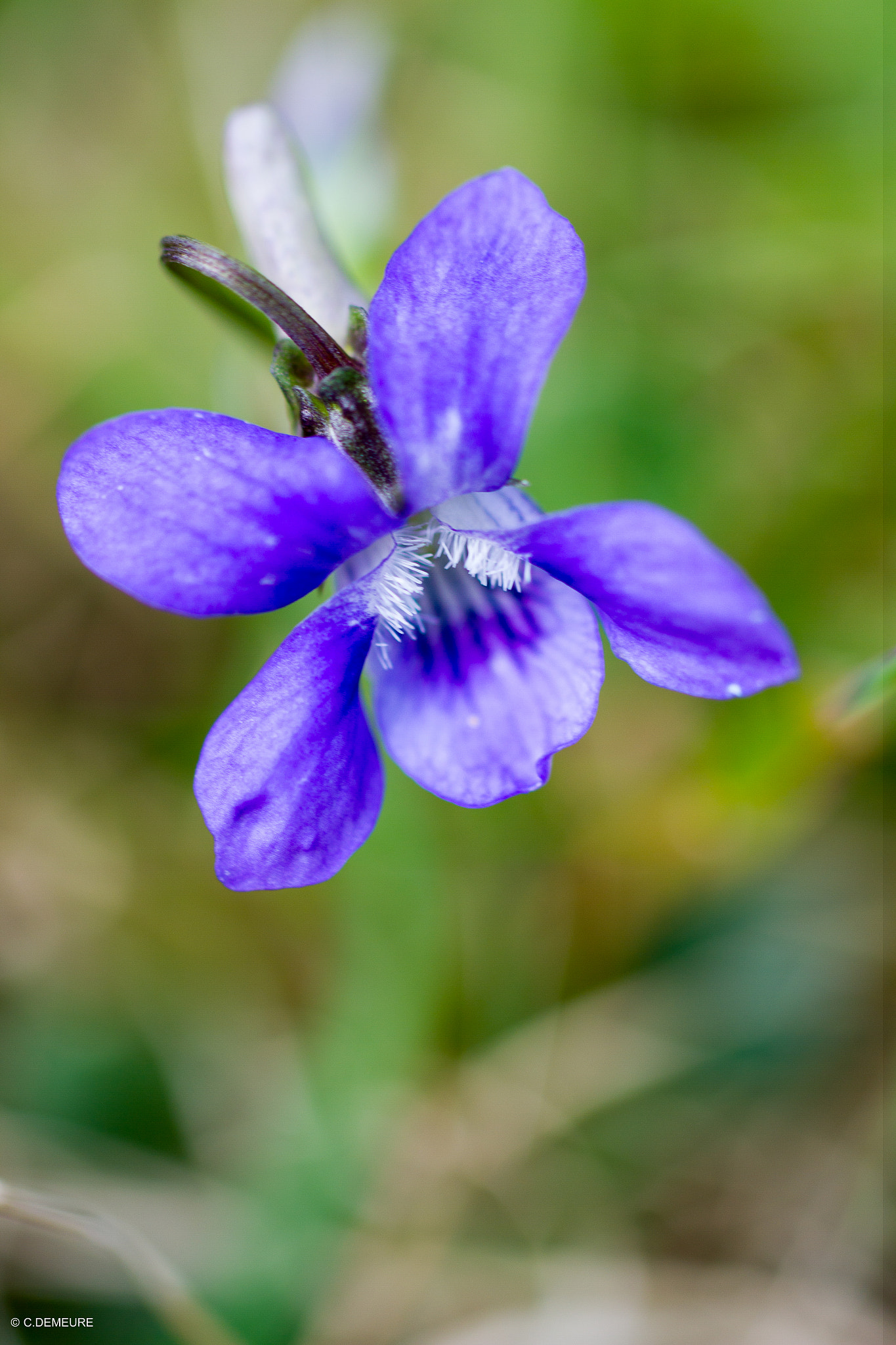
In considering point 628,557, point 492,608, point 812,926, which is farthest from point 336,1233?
point 628,557

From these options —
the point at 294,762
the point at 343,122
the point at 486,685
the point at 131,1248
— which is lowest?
the point at 131,1248

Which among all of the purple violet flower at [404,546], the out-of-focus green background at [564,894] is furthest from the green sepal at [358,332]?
the out-of-focus green background at [564,894]

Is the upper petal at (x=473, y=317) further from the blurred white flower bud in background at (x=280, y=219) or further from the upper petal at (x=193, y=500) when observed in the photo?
the blurred white flower bud in background at (x=280, y=219)

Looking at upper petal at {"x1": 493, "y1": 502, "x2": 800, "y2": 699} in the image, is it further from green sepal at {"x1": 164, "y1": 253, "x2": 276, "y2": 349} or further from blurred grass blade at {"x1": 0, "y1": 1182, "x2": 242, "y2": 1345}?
blurred grass blade at {"x1": 0, "y1": 1182, "x2": 242, "y2": 1345}

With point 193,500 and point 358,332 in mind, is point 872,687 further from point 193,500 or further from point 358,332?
point 193,500

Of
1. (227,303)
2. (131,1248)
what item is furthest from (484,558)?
(131,1248)
